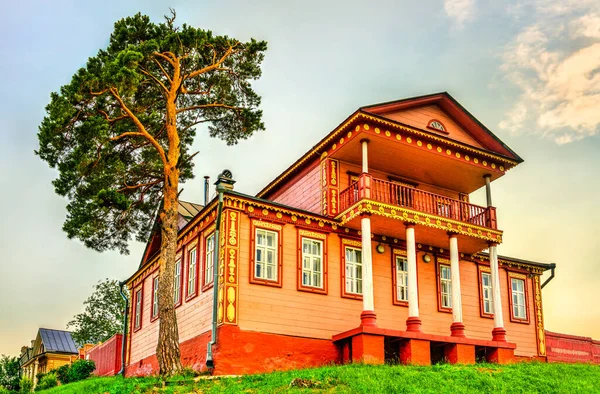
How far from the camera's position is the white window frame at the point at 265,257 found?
22.2 meters

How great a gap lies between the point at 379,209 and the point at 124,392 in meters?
9.77

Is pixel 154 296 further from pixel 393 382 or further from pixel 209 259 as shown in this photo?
pixel 393 382

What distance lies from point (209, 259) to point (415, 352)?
23.5ft

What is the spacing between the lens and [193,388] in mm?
17672

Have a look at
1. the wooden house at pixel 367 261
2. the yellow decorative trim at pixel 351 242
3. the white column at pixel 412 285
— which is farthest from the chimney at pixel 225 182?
the white column at pixel 412 285

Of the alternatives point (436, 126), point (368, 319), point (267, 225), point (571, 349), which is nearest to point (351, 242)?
point (267, 225)

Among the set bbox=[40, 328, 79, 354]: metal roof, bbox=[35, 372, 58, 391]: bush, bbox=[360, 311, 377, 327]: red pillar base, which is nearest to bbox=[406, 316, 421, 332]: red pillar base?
bbox=[360, 311, 377, 327]: red pillar base

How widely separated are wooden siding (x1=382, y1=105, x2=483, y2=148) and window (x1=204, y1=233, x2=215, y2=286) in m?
7.26

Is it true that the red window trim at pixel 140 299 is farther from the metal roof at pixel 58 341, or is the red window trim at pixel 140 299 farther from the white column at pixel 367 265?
the metal roof at pixel 58 341

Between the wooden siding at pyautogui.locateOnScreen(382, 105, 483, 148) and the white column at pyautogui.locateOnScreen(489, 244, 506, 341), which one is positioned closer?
the white column at pyautogui.locateOnScreen(489, 244, 506, 341)

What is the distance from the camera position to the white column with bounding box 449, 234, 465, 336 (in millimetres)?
23422

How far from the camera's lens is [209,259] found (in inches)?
909

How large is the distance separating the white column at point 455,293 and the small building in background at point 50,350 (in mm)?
40339

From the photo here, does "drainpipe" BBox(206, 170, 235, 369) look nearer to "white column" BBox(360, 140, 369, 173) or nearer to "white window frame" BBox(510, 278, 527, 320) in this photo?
"white column" BBox(360, 140, 369, 173)
